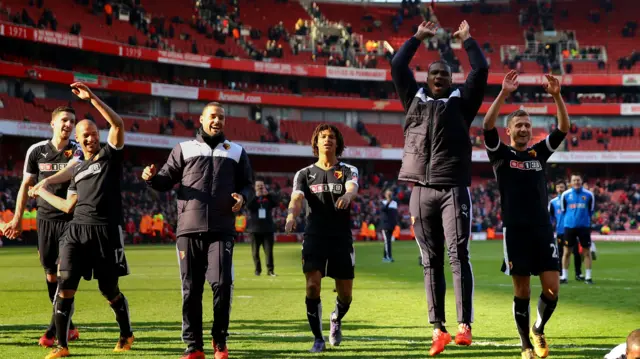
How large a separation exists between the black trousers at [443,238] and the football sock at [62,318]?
3327 mm

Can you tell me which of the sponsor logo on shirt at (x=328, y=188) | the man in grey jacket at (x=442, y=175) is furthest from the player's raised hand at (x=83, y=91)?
the man in grey jacket at (x=442, y=175)

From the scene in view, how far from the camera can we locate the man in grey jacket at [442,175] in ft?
25.8

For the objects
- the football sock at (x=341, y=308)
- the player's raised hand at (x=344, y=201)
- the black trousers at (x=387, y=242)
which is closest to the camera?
the player's raised hand at (x=344, y=201)

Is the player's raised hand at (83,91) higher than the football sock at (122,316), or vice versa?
the player's raised hand at (83,91)

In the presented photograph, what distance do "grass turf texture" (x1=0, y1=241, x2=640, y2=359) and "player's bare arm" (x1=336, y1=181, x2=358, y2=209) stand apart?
1.36 metres

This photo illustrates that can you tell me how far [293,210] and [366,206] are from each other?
45.5 m

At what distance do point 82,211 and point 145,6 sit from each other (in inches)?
2140

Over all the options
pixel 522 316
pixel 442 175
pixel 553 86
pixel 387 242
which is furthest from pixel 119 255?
pixel 387 242

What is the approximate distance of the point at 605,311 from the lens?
11.8 meters

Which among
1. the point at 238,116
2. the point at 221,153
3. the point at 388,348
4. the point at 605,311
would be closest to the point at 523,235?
the point at 388,348

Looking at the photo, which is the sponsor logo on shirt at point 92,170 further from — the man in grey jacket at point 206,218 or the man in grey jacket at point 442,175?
the man in grey jacket at point 442,175

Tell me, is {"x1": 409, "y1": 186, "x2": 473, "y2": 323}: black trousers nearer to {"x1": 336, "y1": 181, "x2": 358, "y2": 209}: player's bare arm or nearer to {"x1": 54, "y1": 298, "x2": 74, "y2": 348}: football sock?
{"x1": 336, "y1": 181, "x2": 358, "y2": 209}: player's bare arm

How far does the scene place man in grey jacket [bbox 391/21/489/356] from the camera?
7.86m

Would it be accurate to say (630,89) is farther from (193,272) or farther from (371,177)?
(193,272)
